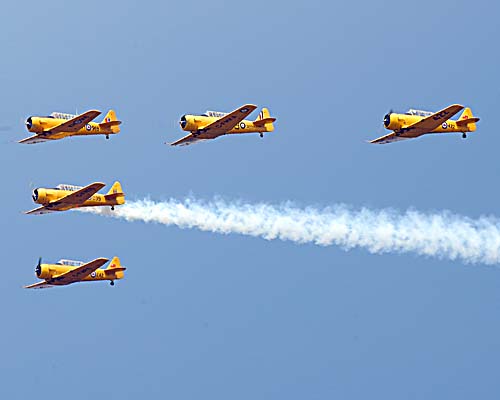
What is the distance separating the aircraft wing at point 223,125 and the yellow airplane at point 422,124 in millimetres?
8870

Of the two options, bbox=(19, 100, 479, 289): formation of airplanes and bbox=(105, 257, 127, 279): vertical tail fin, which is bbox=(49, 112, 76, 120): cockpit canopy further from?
bbox=(105, 257, 127, 279): vertical tail fin

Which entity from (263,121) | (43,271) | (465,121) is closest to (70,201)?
(43,271)

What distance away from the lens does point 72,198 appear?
154500mm

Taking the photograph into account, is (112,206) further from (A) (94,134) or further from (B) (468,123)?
(B) (468,123)

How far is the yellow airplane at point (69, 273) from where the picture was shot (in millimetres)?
155375

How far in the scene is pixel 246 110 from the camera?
152375 millimetres

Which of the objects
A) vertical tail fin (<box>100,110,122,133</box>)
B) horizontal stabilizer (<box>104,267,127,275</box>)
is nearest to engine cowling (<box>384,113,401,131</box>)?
vertical tail fin (<box>100,110,122,133</box>)

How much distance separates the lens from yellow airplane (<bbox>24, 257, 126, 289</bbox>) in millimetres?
155375

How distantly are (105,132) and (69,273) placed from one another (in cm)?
985

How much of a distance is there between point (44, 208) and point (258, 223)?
14665 millimetres

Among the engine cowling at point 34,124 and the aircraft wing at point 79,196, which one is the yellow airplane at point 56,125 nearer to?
the engine cowling at point 34,124

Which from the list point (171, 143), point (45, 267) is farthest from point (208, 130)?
point (45, 267)

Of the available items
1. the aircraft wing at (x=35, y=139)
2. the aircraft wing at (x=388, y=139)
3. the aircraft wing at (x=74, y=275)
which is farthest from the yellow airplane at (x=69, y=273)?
the aircraft wing at (x=388, y=139)

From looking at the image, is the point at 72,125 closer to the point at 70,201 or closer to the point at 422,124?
the point at 70,201
